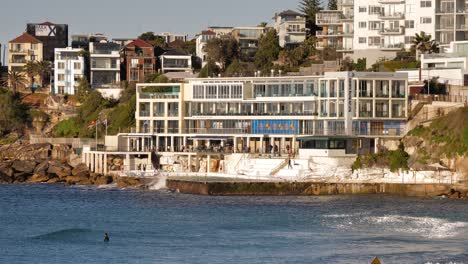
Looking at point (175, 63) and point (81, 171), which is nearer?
point (81, 171)

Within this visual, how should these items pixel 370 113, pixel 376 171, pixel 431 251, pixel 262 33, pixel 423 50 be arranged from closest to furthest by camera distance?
1. pixel 431 251
2. pixel 376 171
3. pixel 370 113
4. pixel 423 50
5. pixel 262 33

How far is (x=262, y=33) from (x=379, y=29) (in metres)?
27.7

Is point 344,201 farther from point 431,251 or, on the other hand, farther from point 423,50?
point 423,50

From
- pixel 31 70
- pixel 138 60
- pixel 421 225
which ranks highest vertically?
pixel 138 60

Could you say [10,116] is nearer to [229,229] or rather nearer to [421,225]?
[229,229]

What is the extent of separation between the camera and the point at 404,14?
133500 millimetres

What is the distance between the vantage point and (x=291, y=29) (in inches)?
6122

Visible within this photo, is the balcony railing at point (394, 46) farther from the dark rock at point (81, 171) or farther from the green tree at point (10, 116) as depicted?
the green tree at point (10, 116)

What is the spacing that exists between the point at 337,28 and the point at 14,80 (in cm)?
4189

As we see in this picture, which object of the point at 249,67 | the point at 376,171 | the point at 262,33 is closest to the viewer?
the point at 376,171

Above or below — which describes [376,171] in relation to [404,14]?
below

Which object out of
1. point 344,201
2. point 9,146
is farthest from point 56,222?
point 9,146

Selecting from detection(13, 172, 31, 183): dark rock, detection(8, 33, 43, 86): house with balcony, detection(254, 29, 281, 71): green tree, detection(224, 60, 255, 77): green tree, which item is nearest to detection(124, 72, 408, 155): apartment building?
detection(13, 172, 31, 183): dark rock

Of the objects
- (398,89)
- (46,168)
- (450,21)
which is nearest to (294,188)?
(398,89)
